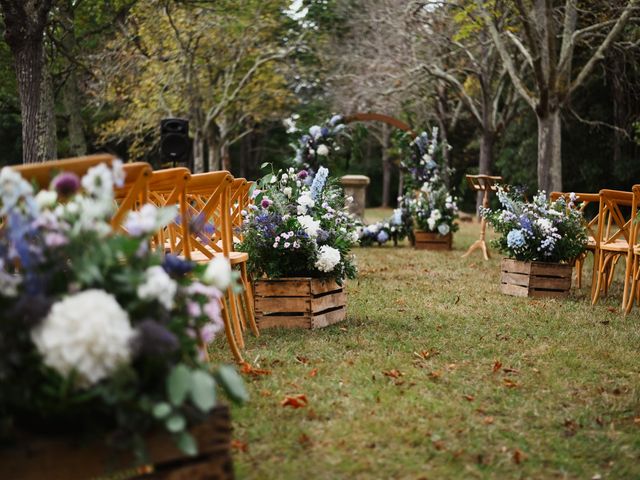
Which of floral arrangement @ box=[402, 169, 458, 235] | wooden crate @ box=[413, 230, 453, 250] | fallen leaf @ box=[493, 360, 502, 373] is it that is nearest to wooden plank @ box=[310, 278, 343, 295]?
fallen leaf @ box=[493, 360, 502, 373]

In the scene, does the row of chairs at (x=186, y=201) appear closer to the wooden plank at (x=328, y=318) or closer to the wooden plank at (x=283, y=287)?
the wooden plank at (x=283, y=287)

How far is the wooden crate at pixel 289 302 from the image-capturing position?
17.1ft

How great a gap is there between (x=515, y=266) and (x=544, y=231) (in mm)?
487

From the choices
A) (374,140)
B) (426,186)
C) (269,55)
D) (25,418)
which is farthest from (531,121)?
(25,418)

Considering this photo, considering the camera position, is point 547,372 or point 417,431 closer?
point 417,431

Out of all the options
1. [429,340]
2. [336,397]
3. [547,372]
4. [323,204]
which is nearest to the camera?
[336,397]

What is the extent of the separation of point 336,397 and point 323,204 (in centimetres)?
218

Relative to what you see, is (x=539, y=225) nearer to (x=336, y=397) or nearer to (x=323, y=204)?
(x=323, y=204)

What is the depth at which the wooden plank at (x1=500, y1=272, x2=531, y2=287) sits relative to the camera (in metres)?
7.09

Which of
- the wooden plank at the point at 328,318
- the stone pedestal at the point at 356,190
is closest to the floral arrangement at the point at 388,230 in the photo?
the stone pedestal at the point at 356,190

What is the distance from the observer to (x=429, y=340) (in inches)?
196

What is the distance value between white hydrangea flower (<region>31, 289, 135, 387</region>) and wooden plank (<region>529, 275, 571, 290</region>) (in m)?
5.73

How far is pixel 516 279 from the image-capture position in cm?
719

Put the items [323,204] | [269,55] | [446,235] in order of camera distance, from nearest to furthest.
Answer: [323,204]
[446,235]
[269,55]
